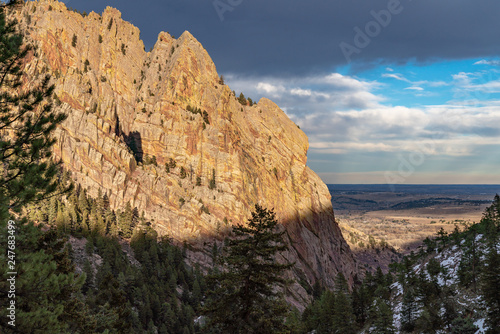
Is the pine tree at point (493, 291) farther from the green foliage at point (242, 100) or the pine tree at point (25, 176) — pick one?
the green foliage at point (242, 100)

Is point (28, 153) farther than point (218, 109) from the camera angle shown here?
No

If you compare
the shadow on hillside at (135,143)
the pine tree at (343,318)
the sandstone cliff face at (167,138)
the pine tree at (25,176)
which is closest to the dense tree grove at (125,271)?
the pine tree at (25,176)

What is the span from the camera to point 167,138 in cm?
10988

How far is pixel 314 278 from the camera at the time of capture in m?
118


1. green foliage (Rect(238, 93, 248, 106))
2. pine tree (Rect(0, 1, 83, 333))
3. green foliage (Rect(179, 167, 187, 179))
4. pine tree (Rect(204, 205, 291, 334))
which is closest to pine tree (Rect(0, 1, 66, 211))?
pine tree (Rect(0, 1, 83, 333))

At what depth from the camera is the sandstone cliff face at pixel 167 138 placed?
316 feet

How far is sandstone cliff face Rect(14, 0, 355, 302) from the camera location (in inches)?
3797

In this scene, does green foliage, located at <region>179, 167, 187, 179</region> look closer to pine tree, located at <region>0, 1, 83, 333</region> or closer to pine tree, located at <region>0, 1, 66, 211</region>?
pine tree, located at <region>0, 1, 83, 333</region>

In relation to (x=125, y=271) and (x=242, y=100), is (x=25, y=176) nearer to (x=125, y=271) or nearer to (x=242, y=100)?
(x=125, y=271)

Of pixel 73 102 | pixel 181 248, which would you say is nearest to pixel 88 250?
pixel 181 248

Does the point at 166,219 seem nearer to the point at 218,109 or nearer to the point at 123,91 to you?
the point at 218,109

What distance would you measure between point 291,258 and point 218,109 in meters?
60.5

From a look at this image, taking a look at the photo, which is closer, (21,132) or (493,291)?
(21,132)

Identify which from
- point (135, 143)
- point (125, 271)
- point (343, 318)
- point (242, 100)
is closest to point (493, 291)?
point (343, 318)
